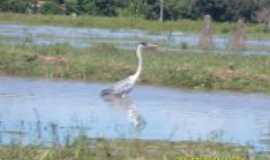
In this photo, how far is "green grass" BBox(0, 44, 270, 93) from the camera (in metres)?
18.2

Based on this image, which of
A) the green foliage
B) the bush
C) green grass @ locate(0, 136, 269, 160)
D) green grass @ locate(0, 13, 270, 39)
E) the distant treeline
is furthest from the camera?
the bush

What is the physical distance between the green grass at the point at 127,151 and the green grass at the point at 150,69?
23.9 feet

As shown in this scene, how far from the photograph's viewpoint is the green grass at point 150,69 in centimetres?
1823

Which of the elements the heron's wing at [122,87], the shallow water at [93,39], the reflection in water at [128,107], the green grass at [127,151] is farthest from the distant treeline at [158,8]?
the green grass at [127,151]

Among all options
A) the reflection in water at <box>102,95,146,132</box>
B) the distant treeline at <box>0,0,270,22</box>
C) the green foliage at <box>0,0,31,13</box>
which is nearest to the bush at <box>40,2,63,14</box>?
the distant treeline at <box>0,0,270,22</box>

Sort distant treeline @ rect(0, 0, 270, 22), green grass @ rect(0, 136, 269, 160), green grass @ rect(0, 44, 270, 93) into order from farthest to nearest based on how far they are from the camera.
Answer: distant treeline @ rect(0, 0, 270, 22)
green grass @ rect(0, 44, 270, 93)
green grass @ rect(0, 136, 269, 160)

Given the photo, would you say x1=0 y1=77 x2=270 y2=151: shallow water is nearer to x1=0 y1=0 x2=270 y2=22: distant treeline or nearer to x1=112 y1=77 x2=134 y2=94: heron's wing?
x1=112 y1=77 x2=134 y2=94: heron's wing

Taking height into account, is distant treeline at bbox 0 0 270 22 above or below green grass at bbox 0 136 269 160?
below

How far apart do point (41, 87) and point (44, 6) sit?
4360 centimetres

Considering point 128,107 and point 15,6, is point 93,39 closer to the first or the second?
point 128,107

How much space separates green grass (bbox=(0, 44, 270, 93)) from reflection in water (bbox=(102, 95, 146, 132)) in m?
2.10

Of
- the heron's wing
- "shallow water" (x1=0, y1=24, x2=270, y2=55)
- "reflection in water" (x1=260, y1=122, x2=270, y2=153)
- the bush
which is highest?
"reflection in water" (x1=260, y1=122, x2=270, y2=153)

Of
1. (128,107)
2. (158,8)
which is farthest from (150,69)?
(158,8)

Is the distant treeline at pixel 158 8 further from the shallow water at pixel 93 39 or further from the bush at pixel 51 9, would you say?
the shallow water at pixel 93 39
